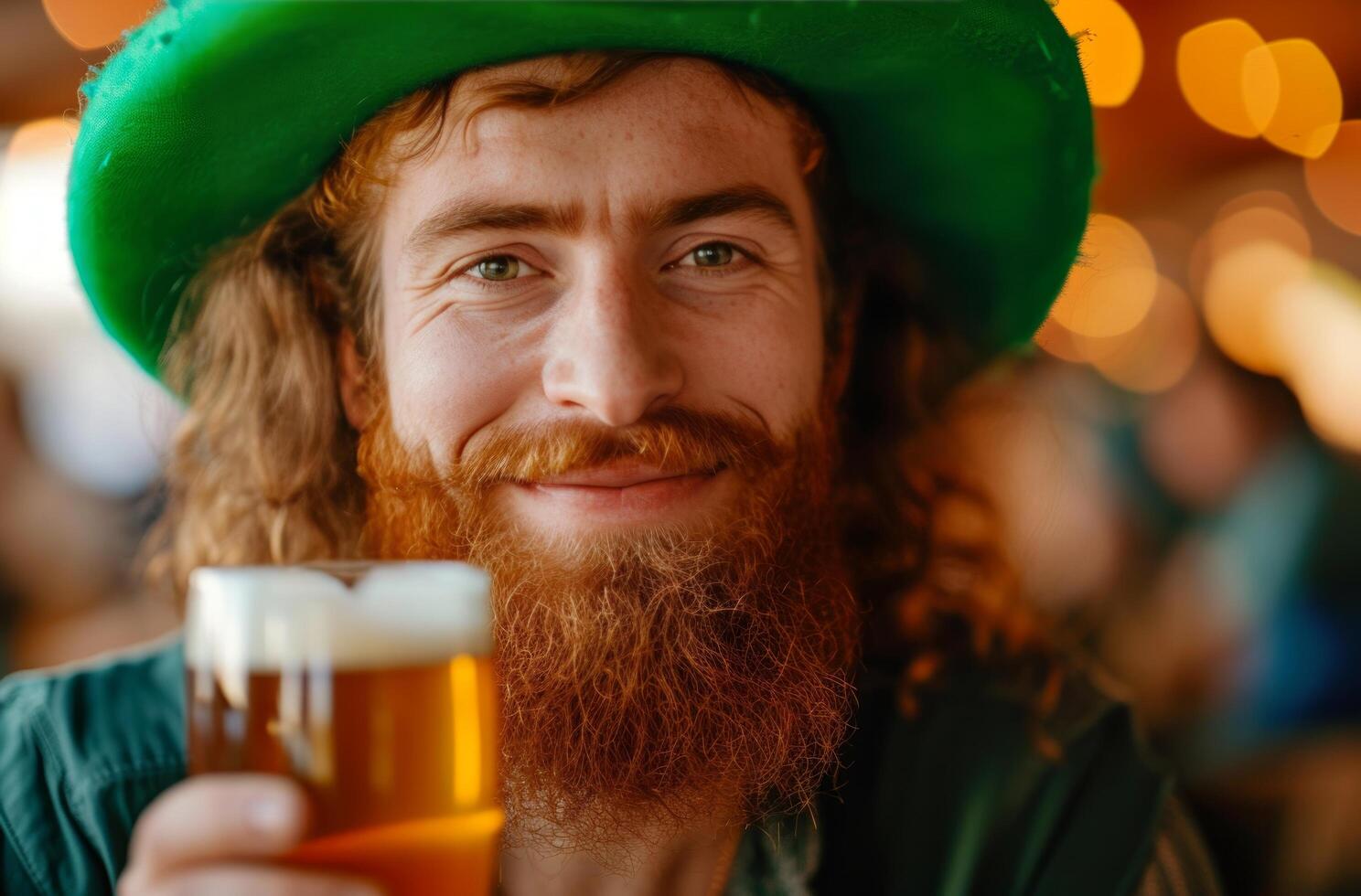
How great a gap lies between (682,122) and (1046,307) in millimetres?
825

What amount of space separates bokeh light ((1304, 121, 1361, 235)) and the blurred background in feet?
0.06

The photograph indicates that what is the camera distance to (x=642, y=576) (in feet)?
4.76

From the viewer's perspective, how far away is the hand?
79 cm

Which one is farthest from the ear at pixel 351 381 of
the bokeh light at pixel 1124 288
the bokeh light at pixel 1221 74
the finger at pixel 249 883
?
the bokeh light at pixel 1124 288

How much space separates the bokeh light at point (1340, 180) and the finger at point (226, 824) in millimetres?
6327

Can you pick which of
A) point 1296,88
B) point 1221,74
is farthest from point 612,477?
point 1221,74

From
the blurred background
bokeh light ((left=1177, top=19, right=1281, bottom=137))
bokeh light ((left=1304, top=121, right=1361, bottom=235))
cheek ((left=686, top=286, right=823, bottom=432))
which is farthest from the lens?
bokeh light ((left=1304, top=121, right=1361, bottom=235))

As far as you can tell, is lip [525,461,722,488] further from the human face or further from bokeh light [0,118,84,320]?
bokeh light [0,118,84,320]

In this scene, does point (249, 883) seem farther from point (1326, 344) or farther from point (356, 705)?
point (1326, 344)

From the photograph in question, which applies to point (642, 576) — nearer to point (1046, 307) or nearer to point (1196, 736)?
point (1046, 307)

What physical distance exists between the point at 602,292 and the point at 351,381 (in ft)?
1.90

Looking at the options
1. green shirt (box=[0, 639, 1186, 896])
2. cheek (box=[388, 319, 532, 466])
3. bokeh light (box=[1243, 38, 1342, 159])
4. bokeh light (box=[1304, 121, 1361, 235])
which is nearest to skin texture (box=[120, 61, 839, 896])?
cheek (box=[388, 319, 532, 466])

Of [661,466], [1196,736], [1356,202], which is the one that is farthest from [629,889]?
[1356,202]

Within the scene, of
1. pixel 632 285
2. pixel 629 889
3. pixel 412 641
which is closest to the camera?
pixel 412 641
